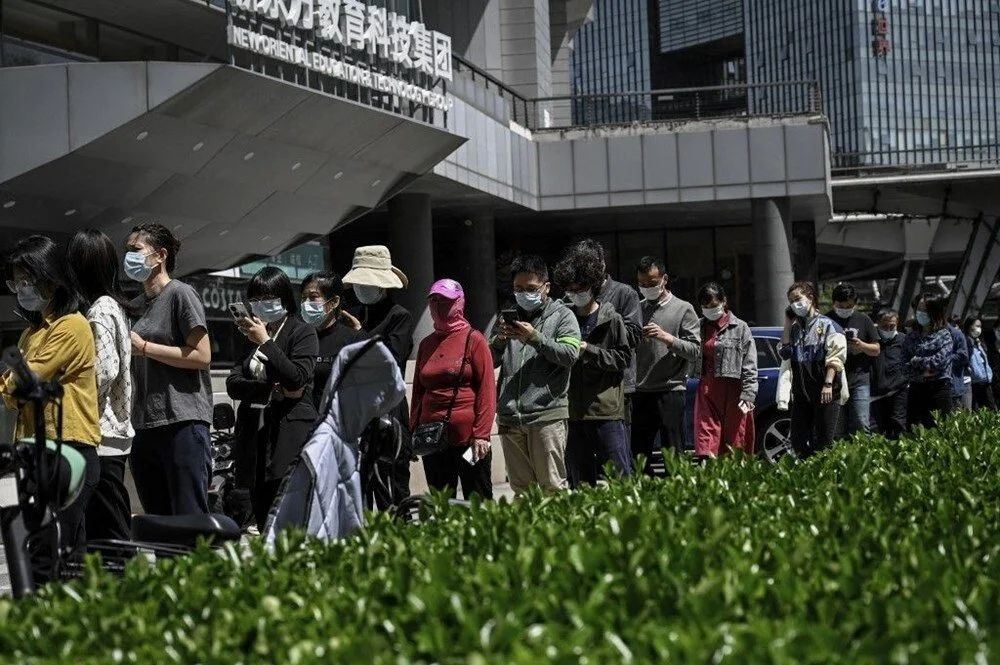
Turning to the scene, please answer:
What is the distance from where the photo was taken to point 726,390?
11461 mm

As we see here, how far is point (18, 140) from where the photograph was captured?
741 inches

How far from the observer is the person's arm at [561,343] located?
8.77m

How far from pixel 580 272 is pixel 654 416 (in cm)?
179

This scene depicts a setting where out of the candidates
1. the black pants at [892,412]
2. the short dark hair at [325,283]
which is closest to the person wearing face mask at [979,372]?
the black pants at [892,412]

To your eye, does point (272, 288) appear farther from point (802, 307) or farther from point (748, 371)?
point (802, 307)

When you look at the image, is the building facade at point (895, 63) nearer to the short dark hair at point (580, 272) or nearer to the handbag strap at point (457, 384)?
the short dark hair at point (580, 272)

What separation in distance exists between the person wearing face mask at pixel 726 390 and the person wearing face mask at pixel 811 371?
1.00 meters

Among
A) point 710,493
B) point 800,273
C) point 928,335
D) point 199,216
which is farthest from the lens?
point 800,273

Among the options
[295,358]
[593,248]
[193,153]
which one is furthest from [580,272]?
[193,153]

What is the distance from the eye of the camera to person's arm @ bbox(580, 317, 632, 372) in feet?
30.1

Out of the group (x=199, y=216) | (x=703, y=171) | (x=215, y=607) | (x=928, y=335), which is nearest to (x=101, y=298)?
(x=215, y=607)

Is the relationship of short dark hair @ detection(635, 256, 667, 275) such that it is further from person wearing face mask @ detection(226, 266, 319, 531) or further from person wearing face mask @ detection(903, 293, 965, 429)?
person wearing face mask @ detection(903, 293, 965, 429)

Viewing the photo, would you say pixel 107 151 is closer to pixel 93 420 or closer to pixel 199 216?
pixel 199 216

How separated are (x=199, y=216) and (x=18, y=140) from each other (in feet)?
14.5
